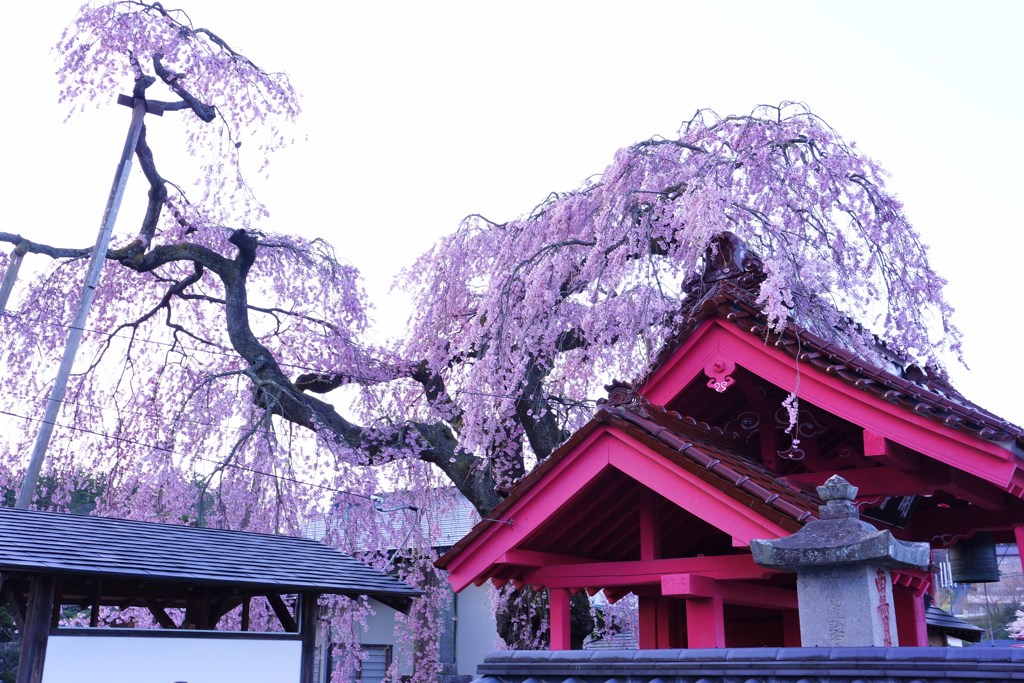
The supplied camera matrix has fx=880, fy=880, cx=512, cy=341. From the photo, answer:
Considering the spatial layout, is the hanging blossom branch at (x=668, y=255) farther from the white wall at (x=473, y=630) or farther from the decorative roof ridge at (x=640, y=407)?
the white wall at (x=473, y=630)

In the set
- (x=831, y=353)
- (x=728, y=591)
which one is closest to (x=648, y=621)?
(x=728, y=591)

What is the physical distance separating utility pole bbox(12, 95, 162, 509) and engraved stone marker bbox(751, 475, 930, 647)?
795cm

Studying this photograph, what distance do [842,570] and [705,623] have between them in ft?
4.41

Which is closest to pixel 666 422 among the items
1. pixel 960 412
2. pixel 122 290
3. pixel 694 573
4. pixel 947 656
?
pixel 694 573

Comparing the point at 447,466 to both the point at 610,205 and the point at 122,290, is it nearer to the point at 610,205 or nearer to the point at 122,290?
the point at 610,205

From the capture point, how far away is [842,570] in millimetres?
4348

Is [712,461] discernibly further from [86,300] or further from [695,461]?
[86,300]

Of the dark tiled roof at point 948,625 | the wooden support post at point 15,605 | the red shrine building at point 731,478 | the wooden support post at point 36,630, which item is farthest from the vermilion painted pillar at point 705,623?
the dark tiled roof at point 948,625

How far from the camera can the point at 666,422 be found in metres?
5.99

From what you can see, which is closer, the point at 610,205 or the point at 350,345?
the point at 610,205

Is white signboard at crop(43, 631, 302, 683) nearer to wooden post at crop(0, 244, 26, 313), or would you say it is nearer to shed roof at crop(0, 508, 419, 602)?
shed roof at crop(0, 508, 419, 602)

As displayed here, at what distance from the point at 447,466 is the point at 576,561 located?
4.74 m

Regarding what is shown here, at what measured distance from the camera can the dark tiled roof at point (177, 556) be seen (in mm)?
7512

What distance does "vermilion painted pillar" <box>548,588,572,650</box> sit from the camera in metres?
6.03
